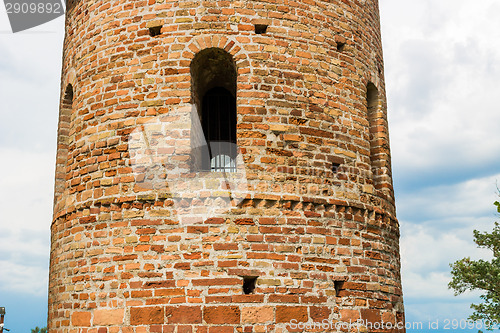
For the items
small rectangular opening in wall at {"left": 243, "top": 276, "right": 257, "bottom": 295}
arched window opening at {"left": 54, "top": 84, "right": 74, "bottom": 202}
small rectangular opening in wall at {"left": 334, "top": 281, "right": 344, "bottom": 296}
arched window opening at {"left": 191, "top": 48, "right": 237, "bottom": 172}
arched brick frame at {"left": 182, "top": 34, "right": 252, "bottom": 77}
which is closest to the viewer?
small rectangular opening in wall at {"left": 243, "top": 276, "right": 257, "bottom": 295}

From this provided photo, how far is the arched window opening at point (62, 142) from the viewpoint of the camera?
732 centimetres

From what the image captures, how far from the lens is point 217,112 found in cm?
710

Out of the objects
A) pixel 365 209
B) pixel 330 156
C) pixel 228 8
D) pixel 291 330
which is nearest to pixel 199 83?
pixel 228 8

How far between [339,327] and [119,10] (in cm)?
462

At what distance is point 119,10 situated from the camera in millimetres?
6281

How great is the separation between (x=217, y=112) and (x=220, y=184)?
193 cm

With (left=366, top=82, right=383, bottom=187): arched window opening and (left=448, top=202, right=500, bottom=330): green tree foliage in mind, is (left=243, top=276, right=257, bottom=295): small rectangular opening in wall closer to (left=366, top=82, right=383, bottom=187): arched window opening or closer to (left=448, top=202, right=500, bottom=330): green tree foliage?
(left=366, top=82, right=383, bottom=187): arched window opening

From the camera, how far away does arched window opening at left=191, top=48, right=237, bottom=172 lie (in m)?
6.35

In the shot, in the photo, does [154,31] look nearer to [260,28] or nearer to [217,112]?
[260,28]

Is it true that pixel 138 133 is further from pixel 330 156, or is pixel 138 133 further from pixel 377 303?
pixel 377 303

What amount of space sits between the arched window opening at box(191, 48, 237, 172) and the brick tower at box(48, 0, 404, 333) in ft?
0.17

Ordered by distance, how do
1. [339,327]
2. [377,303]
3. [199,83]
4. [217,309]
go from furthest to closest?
1. [199,83]
2. [377,303]
3. [339,327]
4. [217,309]

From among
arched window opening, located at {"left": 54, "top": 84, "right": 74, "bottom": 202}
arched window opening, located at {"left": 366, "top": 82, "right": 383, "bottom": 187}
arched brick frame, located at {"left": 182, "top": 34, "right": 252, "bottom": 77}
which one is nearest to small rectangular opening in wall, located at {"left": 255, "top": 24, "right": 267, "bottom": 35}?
arched brick frame, located at {"left": 182, "top": 34, "right": 252, "bottom": 77}

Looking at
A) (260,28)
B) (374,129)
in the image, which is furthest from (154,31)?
(374,129)
